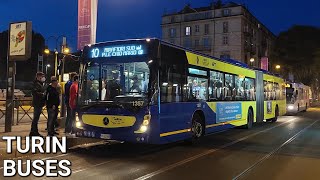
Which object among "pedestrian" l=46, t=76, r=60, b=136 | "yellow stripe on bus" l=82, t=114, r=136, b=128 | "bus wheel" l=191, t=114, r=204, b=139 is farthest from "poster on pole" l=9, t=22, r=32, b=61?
"bus wheel" l=191, t=114, r=204, b=139

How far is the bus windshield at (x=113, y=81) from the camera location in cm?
1086

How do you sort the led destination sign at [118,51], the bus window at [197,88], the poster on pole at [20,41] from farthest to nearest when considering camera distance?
the poster on pole at [20,41], the bus window at [197,88], the led destination sign at [118,51]

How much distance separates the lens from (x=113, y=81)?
36.8 feet

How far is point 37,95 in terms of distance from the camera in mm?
13164

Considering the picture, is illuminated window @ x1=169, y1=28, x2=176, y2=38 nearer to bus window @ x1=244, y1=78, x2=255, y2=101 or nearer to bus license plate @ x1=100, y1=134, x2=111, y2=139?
bus window @ x1=244, y1=78, x2=255, y2=101

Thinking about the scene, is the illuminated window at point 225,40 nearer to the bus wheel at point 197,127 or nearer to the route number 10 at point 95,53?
the bus wheel at point 197,127

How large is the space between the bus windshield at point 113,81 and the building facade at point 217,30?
65642 mm

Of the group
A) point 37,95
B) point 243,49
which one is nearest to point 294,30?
point 243,49

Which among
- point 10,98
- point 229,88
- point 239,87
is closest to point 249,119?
point 239,87

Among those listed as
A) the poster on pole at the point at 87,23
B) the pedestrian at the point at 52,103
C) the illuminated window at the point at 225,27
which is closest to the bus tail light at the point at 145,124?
the pedestrian at the point at 52,103

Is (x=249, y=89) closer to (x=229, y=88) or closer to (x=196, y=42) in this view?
(x=229, y=88)

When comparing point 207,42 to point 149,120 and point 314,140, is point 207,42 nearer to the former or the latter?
point 314,140

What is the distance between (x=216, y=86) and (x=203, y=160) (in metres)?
4.90

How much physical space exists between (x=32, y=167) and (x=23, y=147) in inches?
105
